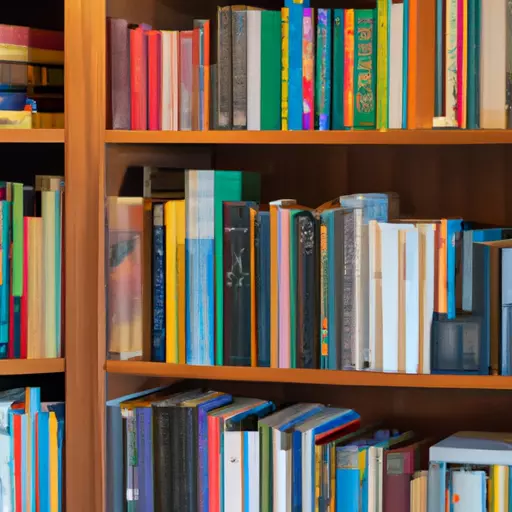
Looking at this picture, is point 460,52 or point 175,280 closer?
point 460,52

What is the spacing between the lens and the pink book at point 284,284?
5.18 ft

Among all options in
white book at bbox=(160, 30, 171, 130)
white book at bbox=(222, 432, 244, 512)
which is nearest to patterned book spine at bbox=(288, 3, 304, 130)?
white book at bbox=(160, 30, 171, 130)

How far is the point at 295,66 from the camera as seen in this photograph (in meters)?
1.58

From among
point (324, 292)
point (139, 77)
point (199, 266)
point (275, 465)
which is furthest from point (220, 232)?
point (275, 465)

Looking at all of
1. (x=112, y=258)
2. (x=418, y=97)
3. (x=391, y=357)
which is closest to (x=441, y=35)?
(x=418, y=97)

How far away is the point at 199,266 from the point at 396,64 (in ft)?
1.55

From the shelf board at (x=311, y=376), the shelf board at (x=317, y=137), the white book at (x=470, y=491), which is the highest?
the shelf board at (x=317, y=137)

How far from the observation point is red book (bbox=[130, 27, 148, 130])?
164 cm

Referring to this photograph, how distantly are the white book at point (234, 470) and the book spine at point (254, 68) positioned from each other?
21.0 inches

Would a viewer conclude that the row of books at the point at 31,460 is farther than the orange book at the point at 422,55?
Yes

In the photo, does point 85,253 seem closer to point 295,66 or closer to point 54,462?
point 54,462

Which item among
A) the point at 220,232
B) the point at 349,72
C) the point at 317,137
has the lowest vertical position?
the point at 220,232

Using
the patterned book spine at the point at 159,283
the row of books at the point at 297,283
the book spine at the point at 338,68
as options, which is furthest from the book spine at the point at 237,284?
the book spine at the point at 338,68

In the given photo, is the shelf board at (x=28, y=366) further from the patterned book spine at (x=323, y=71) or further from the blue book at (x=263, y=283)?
the patterned book spine at (x=323, y=71)
